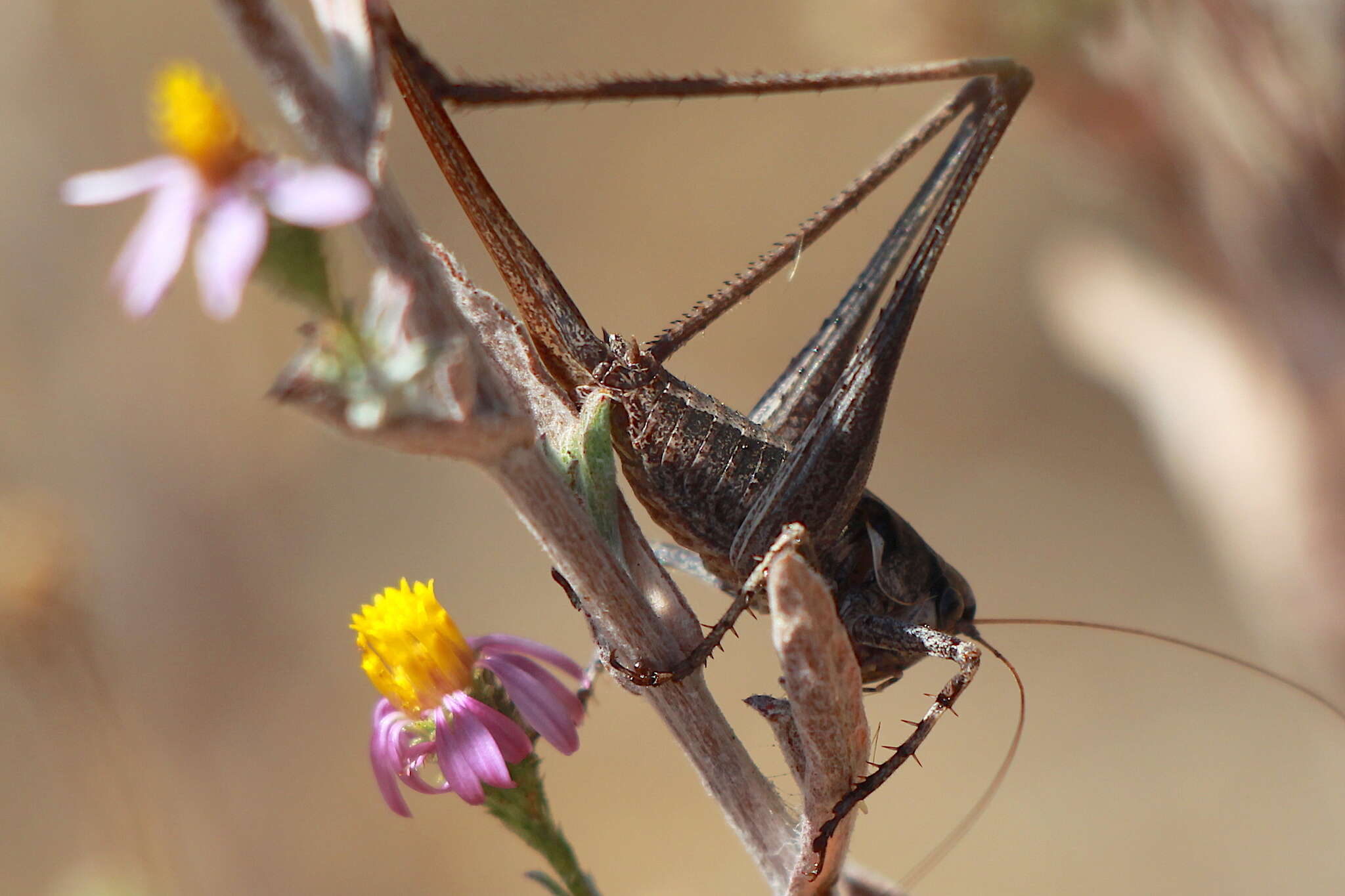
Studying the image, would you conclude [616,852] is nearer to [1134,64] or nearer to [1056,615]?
[1056,615]

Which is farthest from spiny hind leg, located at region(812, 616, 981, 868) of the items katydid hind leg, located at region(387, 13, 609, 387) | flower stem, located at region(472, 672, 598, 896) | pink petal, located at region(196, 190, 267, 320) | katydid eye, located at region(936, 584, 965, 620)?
pink petal, located at region(196, 190, 267, 320)

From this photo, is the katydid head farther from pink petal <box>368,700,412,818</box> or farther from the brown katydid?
pink petal <box>368,700,412,818</box>

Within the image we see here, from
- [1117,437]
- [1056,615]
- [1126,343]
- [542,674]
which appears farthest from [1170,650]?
[542,674]

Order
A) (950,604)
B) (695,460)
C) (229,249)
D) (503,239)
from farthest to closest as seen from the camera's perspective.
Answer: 1. (950,604)
2. (695,460)
3. (503,239)
4. (229,249)

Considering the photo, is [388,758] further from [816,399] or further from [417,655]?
[816,399]

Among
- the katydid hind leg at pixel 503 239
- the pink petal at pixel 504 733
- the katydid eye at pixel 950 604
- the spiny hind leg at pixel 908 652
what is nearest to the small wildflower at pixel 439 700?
the pink petal at pixel 504 733

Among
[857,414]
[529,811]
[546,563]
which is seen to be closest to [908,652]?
[857,414]

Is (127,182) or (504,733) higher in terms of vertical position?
(127,182)
